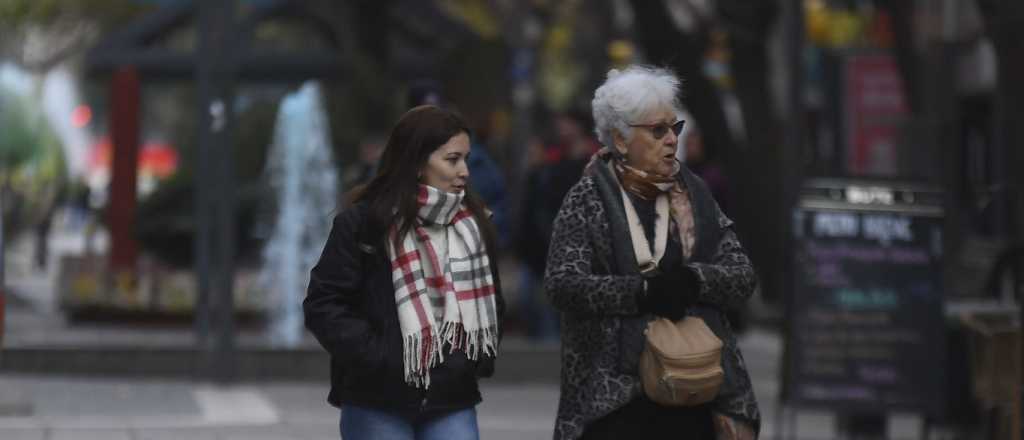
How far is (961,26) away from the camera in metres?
36.9

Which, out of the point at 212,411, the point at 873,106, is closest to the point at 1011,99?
the point at 212,411

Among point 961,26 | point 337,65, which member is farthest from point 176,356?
point 961,26

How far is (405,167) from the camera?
5.94 metres

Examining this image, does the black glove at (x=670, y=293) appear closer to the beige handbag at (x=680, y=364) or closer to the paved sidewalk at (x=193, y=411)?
the beige handbag at (x=680, y=364)

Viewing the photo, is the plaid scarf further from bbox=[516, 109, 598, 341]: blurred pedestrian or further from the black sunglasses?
bbox=[516, 109, 598, 341]: blurred pedestrian

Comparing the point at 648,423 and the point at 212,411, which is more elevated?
the point at 648,423

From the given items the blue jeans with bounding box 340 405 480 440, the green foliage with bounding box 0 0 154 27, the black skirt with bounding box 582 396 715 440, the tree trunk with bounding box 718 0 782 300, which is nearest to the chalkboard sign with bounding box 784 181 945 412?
the black skirt with bounding box 582 396 715 440

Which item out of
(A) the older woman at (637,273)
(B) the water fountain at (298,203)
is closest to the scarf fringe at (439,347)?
(A) the older woman at (637,273)

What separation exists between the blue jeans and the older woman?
25 centimetres

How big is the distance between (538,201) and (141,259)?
10.6 metres

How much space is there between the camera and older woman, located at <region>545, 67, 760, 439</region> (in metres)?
5.80

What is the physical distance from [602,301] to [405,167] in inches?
24.6

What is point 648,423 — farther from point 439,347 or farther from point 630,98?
point 630,98

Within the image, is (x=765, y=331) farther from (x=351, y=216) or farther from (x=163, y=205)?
(x=351, y=216)
